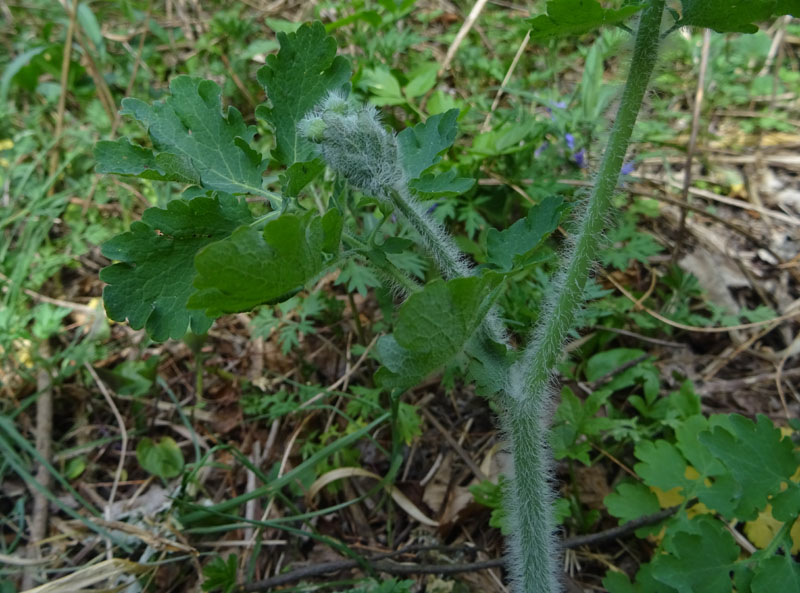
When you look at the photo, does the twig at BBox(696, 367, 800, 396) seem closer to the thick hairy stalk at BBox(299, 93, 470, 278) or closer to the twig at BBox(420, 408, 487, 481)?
the twig at BBox(420, 408, 487, 481)

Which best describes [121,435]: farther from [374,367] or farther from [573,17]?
[573,17]

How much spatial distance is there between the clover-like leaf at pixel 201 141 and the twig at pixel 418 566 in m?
1.22

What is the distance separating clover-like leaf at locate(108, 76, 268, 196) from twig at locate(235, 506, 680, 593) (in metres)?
1.22

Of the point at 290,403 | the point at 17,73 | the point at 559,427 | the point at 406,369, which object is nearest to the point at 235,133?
the point at 406,369

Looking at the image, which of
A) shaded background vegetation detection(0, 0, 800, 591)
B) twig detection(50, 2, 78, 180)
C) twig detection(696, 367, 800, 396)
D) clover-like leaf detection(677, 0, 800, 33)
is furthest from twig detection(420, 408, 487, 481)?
twig detection(50, 2, 78, 180)

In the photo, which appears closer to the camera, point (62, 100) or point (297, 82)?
point (297, 82)

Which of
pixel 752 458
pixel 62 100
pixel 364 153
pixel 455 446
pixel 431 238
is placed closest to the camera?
pixel 364 153

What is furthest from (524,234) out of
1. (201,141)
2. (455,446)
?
(455,446)

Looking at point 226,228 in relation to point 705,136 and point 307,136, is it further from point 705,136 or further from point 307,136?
point 705,136

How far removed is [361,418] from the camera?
217 centimetres

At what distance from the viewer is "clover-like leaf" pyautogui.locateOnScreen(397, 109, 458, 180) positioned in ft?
4.37

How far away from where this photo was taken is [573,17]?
3.67 ft

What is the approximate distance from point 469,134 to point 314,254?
2065mm

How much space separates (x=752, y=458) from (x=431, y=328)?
1.00 meters
